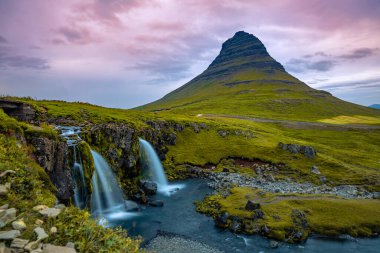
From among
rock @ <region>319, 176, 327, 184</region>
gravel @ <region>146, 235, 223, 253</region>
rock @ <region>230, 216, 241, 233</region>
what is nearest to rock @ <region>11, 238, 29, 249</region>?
gravel @ <region>146, 235, 223, 253</region>

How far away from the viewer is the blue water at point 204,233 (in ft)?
108

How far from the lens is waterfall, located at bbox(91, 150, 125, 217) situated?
39875mm

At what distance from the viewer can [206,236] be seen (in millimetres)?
35344

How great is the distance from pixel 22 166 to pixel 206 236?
1020 inches

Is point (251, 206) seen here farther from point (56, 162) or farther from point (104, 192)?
point (56, 162)

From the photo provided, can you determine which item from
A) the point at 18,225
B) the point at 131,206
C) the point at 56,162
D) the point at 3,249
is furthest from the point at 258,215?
the point at 3,249

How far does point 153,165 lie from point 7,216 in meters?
52.6

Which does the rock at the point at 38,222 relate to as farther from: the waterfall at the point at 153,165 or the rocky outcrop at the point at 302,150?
the rocky outcrop at the point at 302,150

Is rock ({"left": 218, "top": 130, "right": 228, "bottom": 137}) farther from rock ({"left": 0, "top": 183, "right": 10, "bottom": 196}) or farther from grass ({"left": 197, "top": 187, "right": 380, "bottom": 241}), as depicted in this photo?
rock ({"left": 0, "top": 183, "right": 10, "bottom": 196})

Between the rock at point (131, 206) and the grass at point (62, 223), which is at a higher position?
the grass at point (62, 223)

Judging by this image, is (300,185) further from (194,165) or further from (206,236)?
(206,236)

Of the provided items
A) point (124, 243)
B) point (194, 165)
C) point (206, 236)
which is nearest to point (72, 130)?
point (206, 236)

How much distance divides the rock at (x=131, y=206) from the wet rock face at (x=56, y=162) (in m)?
14.2

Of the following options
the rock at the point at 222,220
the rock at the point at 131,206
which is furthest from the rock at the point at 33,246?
the rock at the point at 131,206
